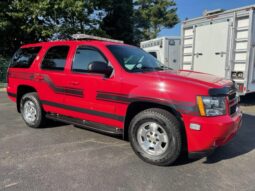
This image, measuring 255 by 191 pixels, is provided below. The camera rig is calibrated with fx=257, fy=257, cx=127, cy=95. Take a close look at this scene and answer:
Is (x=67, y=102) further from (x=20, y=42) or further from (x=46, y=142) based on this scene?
(x=20, y=42)

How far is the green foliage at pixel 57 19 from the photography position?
16.2 m

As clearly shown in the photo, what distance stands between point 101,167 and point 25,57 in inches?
134

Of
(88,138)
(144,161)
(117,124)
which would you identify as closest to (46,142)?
(88,138)

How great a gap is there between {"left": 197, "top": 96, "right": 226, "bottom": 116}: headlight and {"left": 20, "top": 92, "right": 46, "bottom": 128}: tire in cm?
349

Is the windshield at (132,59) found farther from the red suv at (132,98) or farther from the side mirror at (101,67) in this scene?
the side mirror at (101,67)

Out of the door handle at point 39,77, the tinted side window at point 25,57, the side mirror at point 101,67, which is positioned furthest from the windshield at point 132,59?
the tinted side window at point 25,57

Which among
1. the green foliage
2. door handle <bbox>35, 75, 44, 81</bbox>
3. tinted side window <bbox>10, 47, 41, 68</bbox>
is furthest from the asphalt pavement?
the green foliage

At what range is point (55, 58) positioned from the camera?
5141mm

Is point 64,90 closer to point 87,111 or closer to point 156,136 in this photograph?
point 87,111

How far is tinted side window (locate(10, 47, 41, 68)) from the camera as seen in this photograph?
560cm

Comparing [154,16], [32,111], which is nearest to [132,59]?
[32,111]

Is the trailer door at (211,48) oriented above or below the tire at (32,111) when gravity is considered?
above

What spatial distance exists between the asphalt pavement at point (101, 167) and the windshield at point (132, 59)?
4.66ft

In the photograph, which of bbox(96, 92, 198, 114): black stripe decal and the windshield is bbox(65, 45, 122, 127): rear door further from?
the windshield
